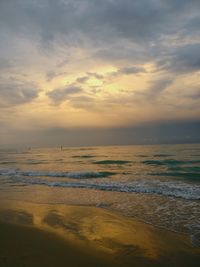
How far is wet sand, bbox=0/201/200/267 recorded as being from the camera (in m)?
5.19

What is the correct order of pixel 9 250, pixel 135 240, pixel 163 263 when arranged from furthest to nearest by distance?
pixel 135 240 → pixel 9 250 → pixel 163 263

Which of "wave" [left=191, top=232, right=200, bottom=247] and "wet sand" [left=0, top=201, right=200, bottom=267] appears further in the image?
"wave" [left=191, top=232, right=200, bottom=247]

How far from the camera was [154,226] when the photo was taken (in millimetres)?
7605

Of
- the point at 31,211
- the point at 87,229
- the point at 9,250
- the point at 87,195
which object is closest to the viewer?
the point at 9,250

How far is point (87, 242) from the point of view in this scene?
20.6ft

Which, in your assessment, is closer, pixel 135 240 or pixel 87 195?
pixel 135 240

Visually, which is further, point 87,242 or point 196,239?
point 196,239

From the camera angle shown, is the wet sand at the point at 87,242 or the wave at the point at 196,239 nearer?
the wet sand at the point at 87,242

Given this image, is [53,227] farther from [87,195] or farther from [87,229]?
[87,195]

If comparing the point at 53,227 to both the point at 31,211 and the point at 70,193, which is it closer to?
the point at 31,211

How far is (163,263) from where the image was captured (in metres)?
5.12

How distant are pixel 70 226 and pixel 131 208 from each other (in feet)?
10.2

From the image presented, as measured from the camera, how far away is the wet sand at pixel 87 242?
5191 mm

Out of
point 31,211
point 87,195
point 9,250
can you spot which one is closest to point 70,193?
point 87,195
